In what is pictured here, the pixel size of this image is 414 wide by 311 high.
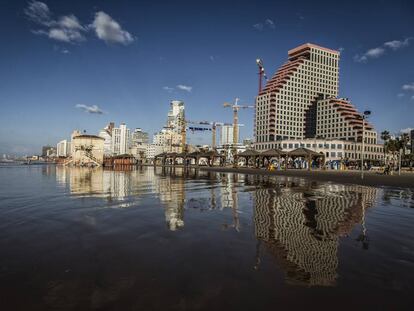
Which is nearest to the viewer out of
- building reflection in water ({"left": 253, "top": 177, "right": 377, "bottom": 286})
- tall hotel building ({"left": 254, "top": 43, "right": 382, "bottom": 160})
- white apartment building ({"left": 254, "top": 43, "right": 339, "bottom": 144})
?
building reflection in water ({"left": 253, "top": 177, "right": 377, "bottom": 286})

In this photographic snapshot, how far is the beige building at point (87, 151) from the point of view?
416ft

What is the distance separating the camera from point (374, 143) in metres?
151

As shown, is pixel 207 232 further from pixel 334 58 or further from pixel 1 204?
pixel 334 58

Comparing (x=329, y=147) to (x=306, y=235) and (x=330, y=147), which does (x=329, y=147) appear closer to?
(x=330, y=147)

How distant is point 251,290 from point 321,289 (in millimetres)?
1295

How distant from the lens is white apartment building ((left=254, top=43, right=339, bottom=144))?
172750 mm

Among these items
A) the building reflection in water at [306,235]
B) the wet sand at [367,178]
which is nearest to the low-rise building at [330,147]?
the wet sand at [367,178]

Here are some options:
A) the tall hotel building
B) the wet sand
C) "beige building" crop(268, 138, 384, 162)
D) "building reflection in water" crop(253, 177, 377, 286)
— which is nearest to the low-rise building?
"beige building" crop(268, 138, 384, 162)

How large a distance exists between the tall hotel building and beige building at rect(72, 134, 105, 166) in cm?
8774

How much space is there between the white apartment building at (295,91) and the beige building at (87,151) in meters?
100

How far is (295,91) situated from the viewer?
178 meters

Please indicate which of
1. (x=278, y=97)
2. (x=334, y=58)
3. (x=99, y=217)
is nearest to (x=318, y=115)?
(x=278, y=97)

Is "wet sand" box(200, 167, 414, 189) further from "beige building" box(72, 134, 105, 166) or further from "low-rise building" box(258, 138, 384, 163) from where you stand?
"beige building" box(72, 134, 105, 166)

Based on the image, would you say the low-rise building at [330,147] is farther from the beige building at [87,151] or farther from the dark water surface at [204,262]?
the dark water surface at [204,262]
